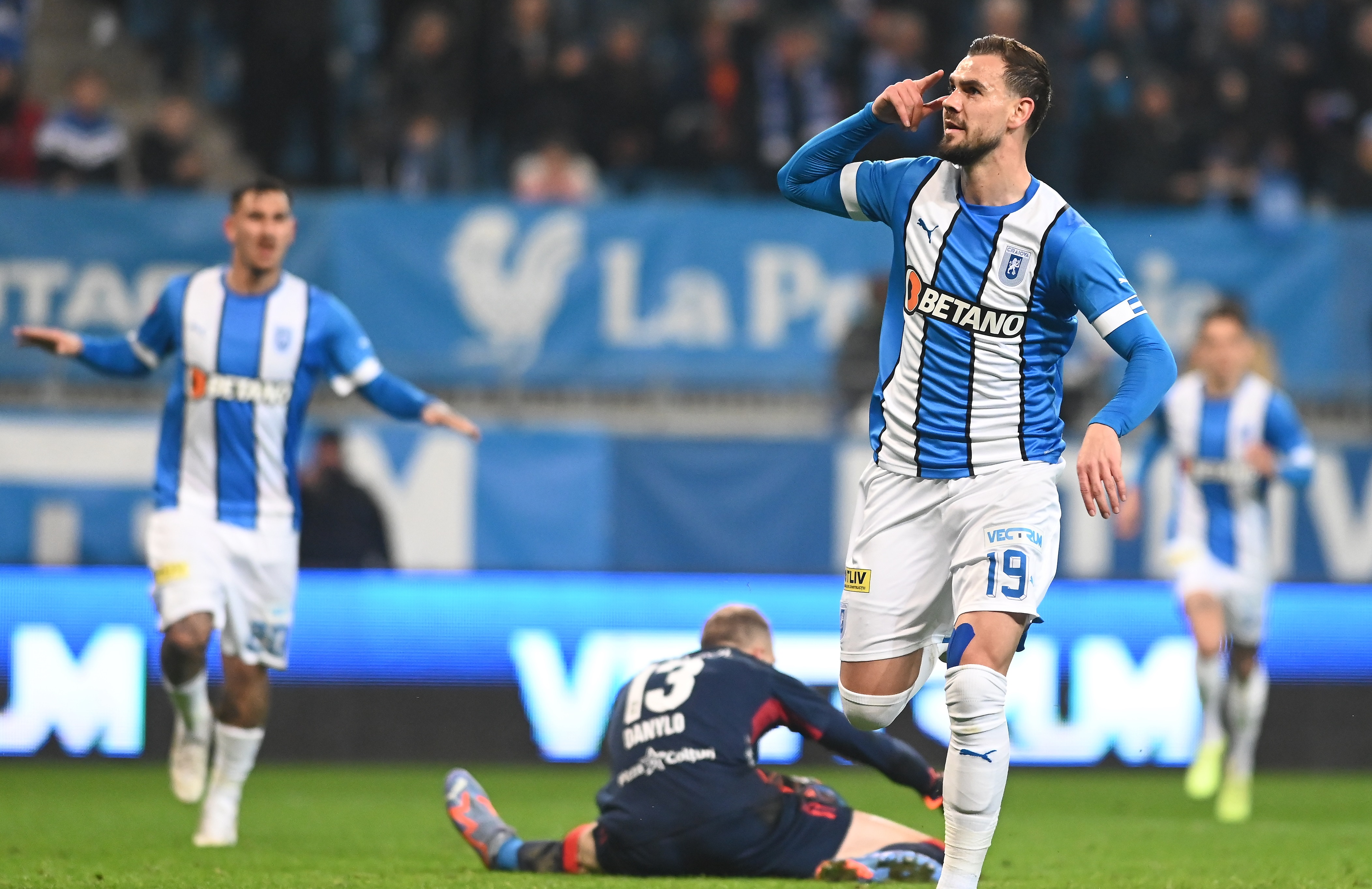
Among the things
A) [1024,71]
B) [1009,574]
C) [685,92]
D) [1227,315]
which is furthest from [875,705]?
[685,92]

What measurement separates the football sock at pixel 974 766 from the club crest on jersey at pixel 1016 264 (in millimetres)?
1145

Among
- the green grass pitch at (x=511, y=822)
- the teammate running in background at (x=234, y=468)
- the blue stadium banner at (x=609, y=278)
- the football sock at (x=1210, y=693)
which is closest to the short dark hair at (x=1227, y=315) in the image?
the football sock at (x=1210, y=693)

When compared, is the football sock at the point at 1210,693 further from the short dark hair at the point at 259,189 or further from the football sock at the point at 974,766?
the short dark hair at the point at 259,189

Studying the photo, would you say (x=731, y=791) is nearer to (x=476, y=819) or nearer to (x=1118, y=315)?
(x=476, y=819)

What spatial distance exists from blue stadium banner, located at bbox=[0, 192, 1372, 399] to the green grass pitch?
3.16 meters

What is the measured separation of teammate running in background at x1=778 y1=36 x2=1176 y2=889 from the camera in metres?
5.45

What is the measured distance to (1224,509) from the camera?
1030cm

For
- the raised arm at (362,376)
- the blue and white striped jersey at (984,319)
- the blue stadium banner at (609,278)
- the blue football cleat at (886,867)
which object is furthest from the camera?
the blue stadium banner at (609,278)

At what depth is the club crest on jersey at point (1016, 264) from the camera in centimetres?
564

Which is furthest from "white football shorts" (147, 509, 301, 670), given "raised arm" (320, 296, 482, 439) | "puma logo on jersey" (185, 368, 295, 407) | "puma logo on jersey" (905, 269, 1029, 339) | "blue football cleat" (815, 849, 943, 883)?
"puma logo on jersey" (905, 269, 1029, 339)

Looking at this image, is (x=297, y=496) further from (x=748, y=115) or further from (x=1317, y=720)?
(x=748, y=115)

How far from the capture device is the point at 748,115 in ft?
50.6

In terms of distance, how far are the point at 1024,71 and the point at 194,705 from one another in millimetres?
4203

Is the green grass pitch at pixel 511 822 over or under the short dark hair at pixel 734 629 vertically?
under
